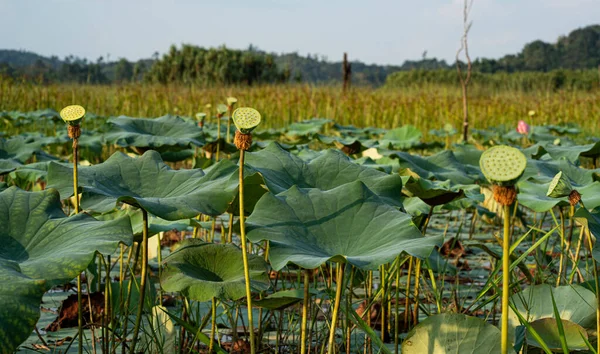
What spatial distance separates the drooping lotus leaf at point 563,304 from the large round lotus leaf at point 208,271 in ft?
1.72

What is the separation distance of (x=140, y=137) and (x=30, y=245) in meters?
1.25

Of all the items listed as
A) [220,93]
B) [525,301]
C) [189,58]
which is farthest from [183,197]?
[189,58]

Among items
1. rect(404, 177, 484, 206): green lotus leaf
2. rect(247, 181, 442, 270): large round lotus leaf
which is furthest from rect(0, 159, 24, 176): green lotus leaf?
rect(404, 177, 484, 206): green lotus leaf

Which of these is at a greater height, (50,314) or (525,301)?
(525,301)

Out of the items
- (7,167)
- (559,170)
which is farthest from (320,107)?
(7,167)

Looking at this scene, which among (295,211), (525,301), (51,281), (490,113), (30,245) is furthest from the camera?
(490,113)

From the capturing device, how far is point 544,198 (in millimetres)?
A: 1371

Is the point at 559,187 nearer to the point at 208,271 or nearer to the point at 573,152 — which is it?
the point at 208,271

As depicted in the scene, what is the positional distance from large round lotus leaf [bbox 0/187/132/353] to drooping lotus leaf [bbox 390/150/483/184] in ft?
3.76

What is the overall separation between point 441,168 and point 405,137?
1.42 metres

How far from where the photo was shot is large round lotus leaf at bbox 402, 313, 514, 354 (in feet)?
3.29

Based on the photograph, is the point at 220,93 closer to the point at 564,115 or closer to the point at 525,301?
the point at 564,115

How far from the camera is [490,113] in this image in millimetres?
8016

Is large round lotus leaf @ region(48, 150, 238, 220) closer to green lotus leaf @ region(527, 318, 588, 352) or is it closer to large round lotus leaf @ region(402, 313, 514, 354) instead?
large round lotus leaf @ region(402, 313, 514, 354)
